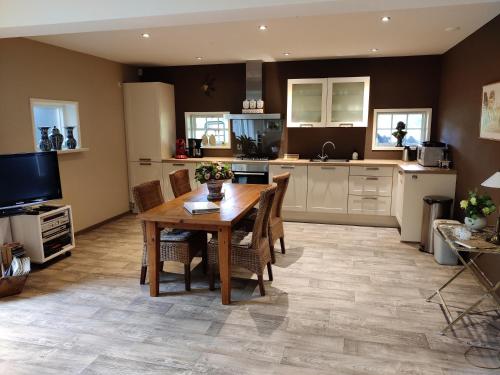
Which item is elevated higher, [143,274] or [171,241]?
[171,241]

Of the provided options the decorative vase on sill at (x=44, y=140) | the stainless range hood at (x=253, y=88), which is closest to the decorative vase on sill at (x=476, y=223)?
Result: the stainless range hood at (x=253, y=88)

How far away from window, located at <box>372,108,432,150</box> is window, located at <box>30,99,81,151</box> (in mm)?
4364

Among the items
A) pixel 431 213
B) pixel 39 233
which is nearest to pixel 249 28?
pixel 431 213

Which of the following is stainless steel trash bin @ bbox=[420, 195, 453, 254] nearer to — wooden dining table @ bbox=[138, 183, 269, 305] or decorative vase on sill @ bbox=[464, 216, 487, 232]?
decorative vase on sill @ bbox=[464, 216, 487, 232]

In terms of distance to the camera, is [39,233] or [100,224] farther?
[100,224]

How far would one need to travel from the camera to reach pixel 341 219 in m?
5.56

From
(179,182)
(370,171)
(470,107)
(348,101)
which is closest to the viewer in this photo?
(470,107)

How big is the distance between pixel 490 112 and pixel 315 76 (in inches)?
112

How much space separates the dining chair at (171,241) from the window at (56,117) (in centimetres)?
184

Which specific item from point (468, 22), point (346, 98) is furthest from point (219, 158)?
point (468, 22)

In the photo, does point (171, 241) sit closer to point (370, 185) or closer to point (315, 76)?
point (370, 185)

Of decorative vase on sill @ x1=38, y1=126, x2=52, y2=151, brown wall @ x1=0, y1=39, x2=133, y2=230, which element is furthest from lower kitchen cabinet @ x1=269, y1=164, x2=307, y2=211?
decorative vase on sill @ x1=38, y1=126, x2=52, y2=151

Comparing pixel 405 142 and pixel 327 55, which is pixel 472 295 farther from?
pixel 327 55

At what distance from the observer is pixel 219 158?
614 centimetres
